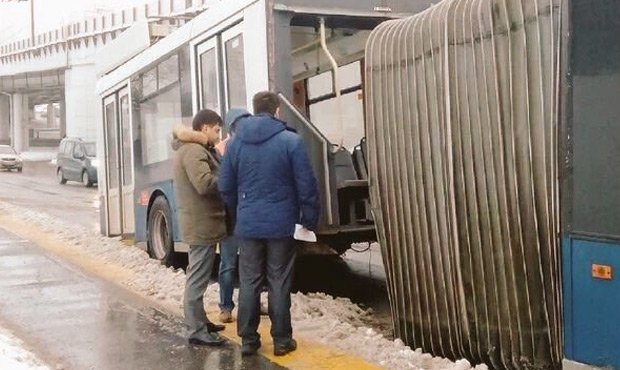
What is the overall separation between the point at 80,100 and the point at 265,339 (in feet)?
138

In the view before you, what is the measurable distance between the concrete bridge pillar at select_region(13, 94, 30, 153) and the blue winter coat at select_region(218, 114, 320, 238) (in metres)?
56.8

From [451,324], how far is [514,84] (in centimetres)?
166

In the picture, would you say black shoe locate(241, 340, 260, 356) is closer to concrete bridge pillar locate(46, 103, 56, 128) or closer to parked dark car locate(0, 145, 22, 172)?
parked dark car locate(0, 145, 22, 172)

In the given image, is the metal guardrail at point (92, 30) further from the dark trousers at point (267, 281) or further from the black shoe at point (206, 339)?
the dark trousers at point (267, 281)

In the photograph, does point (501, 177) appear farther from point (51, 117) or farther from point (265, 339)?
point (51, 117)

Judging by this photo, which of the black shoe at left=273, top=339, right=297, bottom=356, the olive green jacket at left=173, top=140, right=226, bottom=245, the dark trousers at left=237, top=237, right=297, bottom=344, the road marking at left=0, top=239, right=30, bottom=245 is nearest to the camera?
the dark trousers at left=237, top=237, right=297, bottom=344

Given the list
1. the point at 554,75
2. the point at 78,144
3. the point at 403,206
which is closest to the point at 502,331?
the point at 403,206

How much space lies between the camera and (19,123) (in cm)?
5778

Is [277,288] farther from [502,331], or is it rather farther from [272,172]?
[502,331]

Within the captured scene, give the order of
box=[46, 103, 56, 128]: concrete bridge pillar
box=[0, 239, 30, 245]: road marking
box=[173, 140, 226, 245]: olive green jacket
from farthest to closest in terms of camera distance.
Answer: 1. box=[46, 103, 56, 128]: concrete bridge pillar
2. box=[0, 239, 30, 245]: road marking
3. box=[173, 140, 226, 245]: olive green jacket

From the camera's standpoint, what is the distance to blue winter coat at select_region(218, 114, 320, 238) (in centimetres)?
487

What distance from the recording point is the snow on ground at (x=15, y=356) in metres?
4.91

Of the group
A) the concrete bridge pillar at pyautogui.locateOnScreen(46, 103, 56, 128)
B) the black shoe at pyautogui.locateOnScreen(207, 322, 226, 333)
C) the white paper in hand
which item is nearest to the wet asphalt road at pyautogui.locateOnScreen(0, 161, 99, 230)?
the black shoe at pyautogui.locateOnScreen(207, 322, 226, 333)

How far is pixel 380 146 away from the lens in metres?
5.51
